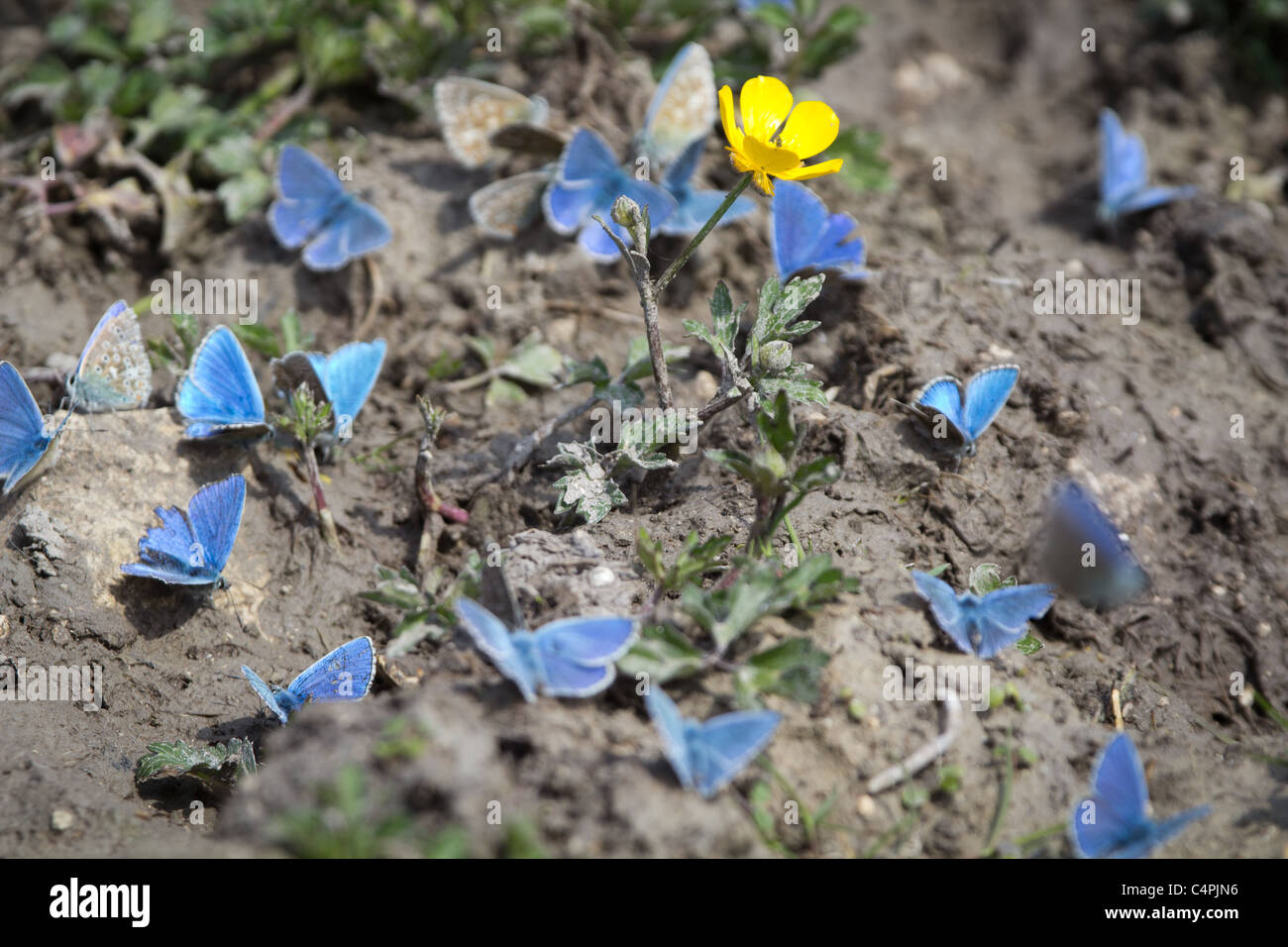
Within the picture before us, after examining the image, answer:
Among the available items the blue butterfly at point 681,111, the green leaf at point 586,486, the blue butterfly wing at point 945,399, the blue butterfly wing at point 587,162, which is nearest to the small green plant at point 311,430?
the green leaf at point 586,486

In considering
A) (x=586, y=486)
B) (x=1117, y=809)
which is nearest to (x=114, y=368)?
(x=586, y=486)

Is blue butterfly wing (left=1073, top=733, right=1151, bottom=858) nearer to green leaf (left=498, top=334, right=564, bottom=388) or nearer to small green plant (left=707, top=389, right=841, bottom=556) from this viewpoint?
small green plant (left=707, top=389, right=841, bottom=556)

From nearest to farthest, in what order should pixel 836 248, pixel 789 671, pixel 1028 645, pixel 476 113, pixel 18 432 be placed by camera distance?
1. pixel 789 671
2. pixel 1028 645
3. pixel 18 432
4. pixel 836 248
5. pixel 476 113

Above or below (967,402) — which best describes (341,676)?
below

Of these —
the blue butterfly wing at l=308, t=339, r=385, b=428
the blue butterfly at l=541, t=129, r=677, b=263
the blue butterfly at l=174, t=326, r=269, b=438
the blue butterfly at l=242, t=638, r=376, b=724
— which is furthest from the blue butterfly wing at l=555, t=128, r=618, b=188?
the blue butterfly at l=242, t=638, r=376, b=724

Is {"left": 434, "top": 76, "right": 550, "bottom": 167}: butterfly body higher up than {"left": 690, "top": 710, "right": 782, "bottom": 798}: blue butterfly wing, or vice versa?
{"left": 434, "top": 76, "right": 550, "bottom": 167}: butterfly body

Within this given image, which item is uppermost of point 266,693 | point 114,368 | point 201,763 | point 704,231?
point 704,231

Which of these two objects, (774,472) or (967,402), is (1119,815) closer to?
(774,472)
